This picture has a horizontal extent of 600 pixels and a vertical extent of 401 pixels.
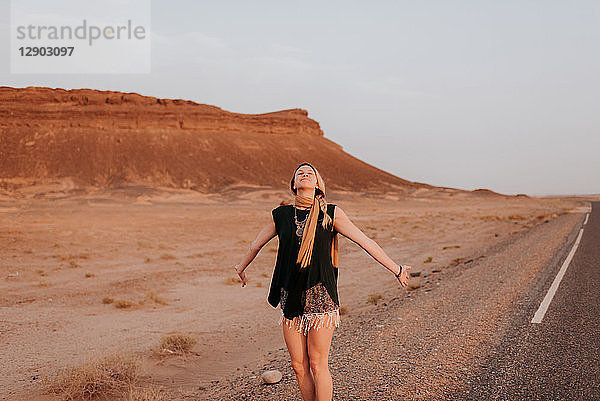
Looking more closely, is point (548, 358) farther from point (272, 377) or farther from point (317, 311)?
point (317, 311)

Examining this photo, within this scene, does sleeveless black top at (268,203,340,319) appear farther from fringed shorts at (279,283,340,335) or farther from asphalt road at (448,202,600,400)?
asphalt road at (448,202,600,400)

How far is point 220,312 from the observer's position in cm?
999

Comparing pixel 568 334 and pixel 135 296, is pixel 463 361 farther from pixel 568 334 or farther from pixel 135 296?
pixel 135 296

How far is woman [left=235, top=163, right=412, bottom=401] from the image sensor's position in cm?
321

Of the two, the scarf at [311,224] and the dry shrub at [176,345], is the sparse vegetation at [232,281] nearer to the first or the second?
the dry shrub at [176,345]

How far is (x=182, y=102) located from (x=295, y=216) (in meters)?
116

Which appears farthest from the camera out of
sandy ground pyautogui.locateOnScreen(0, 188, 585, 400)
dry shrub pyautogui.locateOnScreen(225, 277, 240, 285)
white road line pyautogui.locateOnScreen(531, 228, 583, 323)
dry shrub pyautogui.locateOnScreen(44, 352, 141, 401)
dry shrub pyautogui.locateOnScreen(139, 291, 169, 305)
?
dry shrub pyautogui.locateOnScreen(225, 277, 240, 285)

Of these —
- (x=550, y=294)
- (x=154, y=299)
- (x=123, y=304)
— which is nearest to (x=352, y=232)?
(x=550, y=294)

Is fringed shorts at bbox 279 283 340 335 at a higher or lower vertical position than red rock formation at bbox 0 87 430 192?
lower

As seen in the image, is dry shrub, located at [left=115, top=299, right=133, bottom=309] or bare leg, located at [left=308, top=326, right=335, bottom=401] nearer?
bare leg, located at [left=308, top=326, right=335, bottom=401]

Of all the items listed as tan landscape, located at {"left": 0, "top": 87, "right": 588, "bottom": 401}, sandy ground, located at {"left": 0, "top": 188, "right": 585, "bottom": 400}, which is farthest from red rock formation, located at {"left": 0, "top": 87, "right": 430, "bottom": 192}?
sandy ground, located at {"left": 0, "top": 188, "right": 585, "bottom": 400}

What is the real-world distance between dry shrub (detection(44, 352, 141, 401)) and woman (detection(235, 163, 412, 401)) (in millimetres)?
2842

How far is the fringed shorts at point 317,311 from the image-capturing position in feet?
10.6

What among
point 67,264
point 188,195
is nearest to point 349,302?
point 67,264
